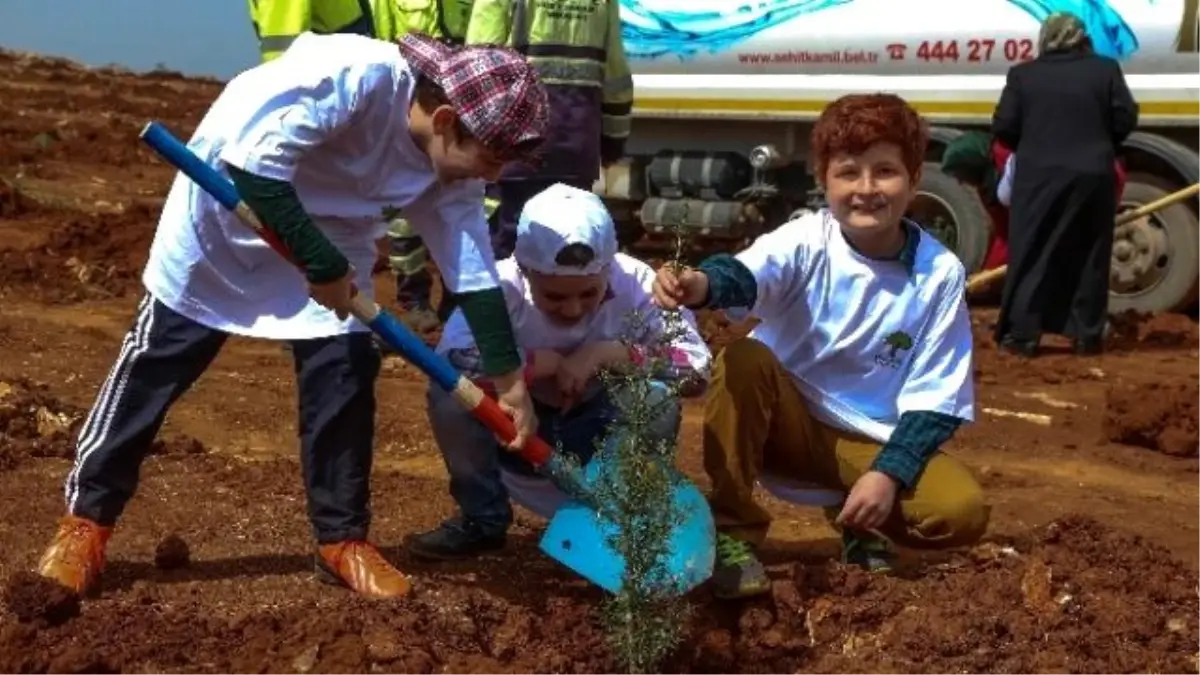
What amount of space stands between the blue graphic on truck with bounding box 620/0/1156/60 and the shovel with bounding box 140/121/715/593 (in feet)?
20.6

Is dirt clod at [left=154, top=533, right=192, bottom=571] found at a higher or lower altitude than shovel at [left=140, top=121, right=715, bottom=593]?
lower

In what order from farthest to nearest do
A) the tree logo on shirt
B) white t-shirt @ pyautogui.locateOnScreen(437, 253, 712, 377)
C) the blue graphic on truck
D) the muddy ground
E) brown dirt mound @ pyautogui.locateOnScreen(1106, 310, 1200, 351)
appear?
the blue graphic on truck → brown dirt mound @ pyautogui.locateOnScreen(1106, 310, 1200, 351) → white t-shirt @ pyautogui.locateOnScreen(437, 253, 712, 377) → the tree logo on shirt → the muddy ground

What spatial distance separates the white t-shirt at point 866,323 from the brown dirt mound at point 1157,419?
102 inches

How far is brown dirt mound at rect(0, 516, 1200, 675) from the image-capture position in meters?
3.34

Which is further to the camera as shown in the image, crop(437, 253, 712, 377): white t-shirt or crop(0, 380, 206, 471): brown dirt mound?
crop(0, 380, 206, 471): brown dirt mound

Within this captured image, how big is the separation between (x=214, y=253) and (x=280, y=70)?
47 cm

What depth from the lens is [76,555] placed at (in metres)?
3.69

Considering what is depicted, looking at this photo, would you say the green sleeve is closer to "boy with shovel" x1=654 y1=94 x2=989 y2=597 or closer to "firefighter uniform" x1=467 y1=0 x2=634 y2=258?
"firefighter uniform" x1=467 y1=0 x2=634 y2=258

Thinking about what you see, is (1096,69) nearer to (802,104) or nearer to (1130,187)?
(1130,187)

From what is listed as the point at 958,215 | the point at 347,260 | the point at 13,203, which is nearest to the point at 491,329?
the point at 347,260

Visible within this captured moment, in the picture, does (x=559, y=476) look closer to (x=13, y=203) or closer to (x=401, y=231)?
(x=401, y=231)

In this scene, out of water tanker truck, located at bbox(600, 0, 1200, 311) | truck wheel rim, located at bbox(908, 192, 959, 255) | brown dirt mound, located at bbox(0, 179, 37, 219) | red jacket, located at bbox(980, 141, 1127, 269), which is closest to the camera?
water tanker truck, located at bbox(600, 0, 1200, 311)

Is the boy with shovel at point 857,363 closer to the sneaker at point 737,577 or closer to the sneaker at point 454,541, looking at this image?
the sneaker at point 737,577

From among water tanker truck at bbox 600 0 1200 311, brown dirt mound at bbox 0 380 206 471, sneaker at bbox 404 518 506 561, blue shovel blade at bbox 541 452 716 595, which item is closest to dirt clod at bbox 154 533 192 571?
sneaker at bbox 404 518 506 561
